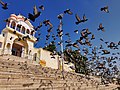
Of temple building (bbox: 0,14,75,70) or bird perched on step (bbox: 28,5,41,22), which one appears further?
temple building (bbox: 0,14,75,70)

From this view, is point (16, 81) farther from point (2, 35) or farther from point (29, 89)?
point (2, 35)

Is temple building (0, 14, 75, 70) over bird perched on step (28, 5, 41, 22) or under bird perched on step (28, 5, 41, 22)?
over

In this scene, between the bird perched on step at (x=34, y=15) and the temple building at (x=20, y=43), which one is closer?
the bird perched on step at (x=34, y=15)

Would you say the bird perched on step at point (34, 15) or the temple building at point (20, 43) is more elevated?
the temple building at point (20, 43)

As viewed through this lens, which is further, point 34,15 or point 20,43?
point 20,43

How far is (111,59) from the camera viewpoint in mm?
12656

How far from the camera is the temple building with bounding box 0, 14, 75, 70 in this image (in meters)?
19.6

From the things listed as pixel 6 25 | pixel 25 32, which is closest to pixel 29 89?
pixel 6 25

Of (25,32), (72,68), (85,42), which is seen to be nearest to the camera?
(85,42)

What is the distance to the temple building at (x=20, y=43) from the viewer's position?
19.6m

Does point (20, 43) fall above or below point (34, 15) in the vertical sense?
above

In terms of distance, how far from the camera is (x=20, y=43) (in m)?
21.8

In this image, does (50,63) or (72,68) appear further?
(72,68)

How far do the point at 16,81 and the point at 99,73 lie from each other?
17182mm
